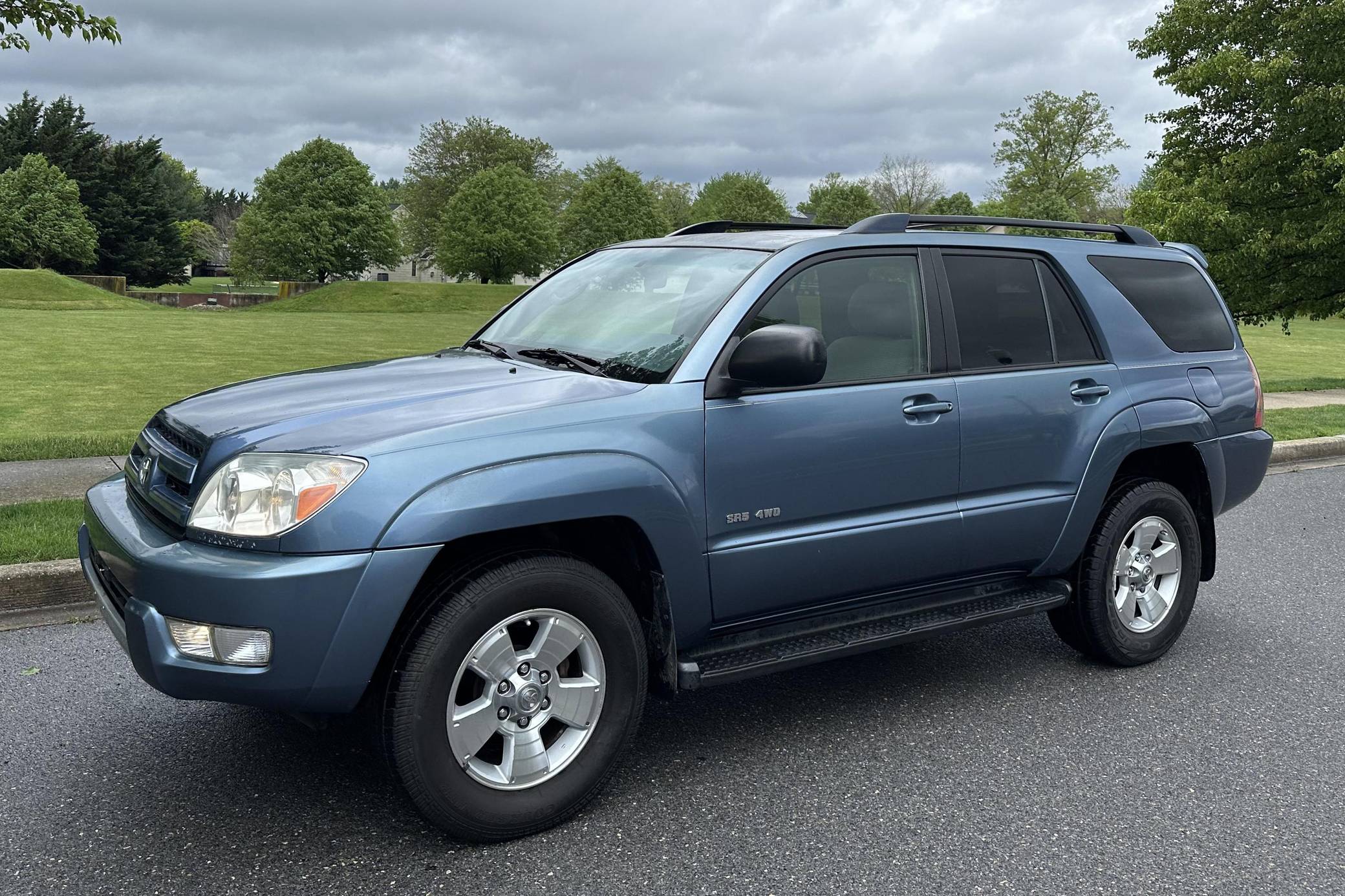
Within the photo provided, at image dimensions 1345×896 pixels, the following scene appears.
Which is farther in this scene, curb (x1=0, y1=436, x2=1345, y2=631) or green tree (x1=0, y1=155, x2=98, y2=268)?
green tree (x1=0, y1=155, x2=98, y2=268)

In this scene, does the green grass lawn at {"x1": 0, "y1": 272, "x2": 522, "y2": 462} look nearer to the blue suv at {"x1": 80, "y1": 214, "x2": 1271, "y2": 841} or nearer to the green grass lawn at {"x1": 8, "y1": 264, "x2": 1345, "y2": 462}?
the green grass lawn at {"x1": 8, "y1": 264, "x2": 1345, "y2": 462}

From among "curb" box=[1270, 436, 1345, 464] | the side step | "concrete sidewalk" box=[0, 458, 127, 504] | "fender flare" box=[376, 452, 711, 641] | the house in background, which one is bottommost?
"curb" box=[1270, 436, 1345, 464]

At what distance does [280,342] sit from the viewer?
80.4 ft

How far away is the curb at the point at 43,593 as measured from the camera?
5.27 m

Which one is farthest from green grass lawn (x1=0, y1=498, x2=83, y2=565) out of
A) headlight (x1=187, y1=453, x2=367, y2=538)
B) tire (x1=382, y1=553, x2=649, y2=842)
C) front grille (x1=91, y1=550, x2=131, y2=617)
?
tire (x1=382, y1=553, x2=649, y2=842)

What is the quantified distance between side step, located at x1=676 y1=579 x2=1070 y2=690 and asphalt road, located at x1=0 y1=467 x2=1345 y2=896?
40 centimetres

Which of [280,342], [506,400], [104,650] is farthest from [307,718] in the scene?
[280,342]

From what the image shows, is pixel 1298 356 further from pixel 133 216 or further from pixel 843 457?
pixel 133 216

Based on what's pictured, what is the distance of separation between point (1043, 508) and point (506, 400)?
86.1 inches

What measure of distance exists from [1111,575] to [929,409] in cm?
132

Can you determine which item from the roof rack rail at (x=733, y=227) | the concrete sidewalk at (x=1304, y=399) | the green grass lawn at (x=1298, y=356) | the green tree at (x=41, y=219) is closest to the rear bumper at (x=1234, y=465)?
the roof rack rail at (x=733, y=227)

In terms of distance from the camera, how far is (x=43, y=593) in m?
5.38

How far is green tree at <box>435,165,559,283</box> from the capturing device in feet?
206

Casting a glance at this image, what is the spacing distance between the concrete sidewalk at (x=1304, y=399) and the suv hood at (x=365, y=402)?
1290cm
